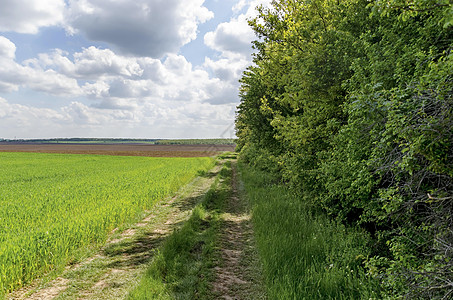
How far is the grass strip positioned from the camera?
4980 millimetres

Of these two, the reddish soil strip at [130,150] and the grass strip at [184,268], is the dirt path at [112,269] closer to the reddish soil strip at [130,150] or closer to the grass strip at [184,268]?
the grass strip at [184,268]

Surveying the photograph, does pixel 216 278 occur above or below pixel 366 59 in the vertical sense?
below

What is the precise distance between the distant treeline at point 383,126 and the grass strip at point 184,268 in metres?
3.54

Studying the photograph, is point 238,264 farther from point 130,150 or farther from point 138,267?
point 130,150

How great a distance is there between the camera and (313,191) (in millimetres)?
8680

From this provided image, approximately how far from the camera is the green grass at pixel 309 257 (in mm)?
4371

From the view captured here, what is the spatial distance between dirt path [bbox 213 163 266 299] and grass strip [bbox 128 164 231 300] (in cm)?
27

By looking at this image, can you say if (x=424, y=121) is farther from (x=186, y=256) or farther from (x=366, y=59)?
(x=186, y=256)

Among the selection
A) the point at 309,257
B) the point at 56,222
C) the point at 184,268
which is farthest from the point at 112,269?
the point at 309,257

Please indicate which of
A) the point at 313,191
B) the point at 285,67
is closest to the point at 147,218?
the point at 313,191

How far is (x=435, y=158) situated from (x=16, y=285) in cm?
841

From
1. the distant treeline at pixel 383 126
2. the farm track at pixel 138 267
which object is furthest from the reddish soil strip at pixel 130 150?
the distant treeline at pixel 383 126

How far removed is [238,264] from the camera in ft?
20.7

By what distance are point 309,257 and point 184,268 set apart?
313cm
